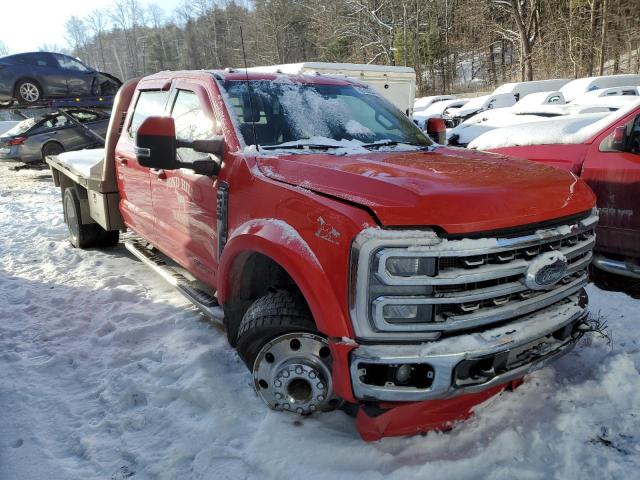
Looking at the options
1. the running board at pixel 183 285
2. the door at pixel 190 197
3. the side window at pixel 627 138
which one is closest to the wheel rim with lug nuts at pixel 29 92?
the running board at pixel 183 285

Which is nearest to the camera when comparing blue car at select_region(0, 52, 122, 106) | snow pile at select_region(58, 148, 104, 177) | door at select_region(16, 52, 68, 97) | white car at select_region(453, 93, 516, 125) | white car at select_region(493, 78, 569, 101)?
snow pile at select_region(58, 148, 104, 177)

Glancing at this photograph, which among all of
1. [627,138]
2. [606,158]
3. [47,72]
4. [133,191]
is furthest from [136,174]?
[47,72]

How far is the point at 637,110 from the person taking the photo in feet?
13.7

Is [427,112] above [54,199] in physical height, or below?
above

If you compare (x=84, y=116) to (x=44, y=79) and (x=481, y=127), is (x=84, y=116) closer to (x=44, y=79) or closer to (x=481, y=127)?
(x=44, y=79)

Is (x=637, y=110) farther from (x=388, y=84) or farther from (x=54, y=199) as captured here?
(x=54, y=199)

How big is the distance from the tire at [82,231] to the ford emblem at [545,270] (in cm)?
521

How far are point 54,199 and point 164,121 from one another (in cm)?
887

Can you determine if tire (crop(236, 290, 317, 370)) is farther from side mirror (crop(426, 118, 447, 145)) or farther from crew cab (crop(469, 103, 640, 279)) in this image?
crew cab (crop(469, 103, 640, 279))

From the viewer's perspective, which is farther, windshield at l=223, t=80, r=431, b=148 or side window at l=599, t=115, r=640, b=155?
side window at l=599, t=115, r=640, b=155

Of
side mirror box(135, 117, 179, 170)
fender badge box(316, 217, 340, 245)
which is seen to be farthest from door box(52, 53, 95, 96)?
fender badge box(316, 217, 340, 245)

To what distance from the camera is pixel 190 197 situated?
135 inches

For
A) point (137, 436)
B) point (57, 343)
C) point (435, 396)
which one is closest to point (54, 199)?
point (57, 343)

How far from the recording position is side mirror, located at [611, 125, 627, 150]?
407cm
